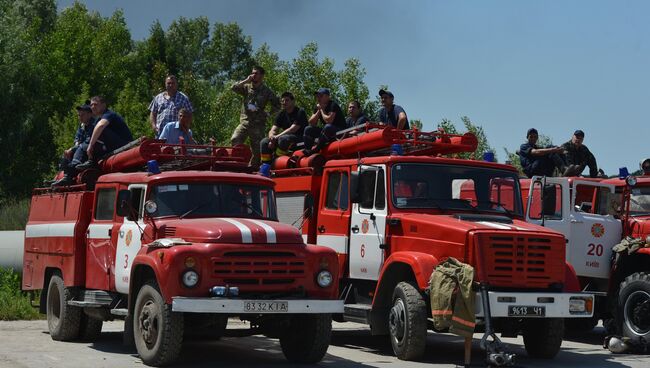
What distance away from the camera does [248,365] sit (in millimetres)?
12875

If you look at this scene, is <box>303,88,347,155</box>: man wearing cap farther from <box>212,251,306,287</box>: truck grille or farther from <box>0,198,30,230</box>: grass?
<box>0,198,30,230</box>: grass

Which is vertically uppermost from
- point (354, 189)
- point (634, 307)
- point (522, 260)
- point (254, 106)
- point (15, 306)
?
point (254, 106)

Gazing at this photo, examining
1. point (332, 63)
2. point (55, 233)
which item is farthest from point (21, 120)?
point (55, 233)

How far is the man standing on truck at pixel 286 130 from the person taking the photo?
1758cm

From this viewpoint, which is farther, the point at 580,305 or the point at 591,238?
the point at 591,238

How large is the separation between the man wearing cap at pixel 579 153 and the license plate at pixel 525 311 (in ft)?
21.4

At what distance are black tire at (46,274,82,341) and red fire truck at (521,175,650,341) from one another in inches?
252

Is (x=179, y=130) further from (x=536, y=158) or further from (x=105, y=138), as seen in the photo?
(x=536, y=158)

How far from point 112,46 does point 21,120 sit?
18.6 meters

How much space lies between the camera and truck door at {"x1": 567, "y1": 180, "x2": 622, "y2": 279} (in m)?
16.7

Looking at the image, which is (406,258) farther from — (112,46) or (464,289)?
(112,46)

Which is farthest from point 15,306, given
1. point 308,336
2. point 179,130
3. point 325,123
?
point 308,336

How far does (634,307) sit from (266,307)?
6162mm

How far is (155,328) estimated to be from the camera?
40.2ft
